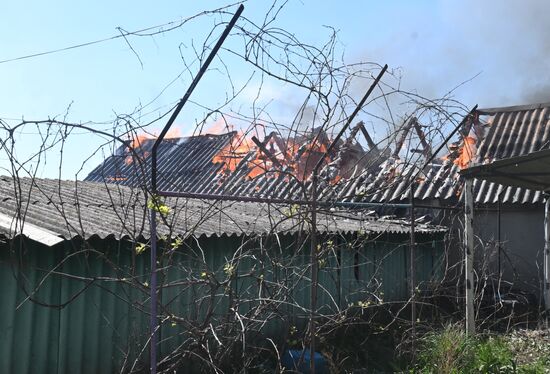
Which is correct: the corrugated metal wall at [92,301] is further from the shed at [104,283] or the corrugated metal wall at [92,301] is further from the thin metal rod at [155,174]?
the thin metal rod at [155,174]

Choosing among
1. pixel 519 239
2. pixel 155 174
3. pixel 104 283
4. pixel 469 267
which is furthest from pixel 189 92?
pixel 519 239

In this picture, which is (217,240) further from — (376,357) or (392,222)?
(392,222)

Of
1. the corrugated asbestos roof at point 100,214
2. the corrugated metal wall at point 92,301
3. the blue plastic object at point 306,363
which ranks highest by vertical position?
the corrugated asbestos roof at point 100,214

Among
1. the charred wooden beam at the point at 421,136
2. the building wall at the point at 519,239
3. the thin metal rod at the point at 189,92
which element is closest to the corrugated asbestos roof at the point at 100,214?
the thin metal rod at the point at 189,92

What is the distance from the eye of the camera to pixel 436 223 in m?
13.5

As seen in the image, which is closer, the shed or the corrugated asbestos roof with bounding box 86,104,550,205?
the shed

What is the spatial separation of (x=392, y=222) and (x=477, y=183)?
3216 millimetres

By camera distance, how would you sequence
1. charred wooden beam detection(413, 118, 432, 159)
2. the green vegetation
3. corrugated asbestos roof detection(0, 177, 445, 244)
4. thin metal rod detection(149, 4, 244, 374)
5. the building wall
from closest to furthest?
thin metal rod detection(149, 4, 244, 374)
corrugated asbestos roof detection(0, 177, 445, 244)
charred wooden beam detection(413, 118, 432, 159)
the green vegetation
the building wall

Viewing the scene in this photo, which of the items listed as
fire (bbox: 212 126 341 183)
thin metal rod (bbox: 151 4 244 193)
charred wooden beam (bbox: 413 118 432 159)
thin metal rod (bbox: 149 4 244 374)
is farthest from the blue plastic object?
thin metal rod (bbox: 151 4 244 193)

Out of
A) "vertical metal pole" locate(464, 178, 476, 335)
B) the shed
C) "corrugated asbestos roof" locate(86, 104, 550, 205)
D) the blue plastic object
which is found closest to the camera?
the shed

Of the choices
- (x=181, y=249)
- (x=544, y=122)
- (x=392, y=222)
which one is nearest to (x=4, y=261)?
(x=181, y=249)

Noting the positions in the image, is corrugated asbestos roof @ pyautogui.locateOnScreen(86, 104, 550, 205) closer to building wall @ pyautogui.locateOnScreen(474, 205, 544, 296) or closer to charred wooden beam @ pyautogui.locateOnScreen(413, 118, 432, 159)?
building wall @ pyautogui.locateOnScreen(474, 205, 544, 296)

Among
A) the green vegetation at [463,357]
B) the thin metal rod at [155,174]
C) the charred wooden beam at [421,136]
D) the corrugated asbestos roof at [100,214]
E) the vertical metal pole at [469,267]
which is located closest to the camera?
the thin metal rod at [155,174]

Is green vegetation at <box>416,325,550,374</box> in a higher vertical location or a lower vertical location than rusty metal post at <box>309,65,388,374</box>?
lower
